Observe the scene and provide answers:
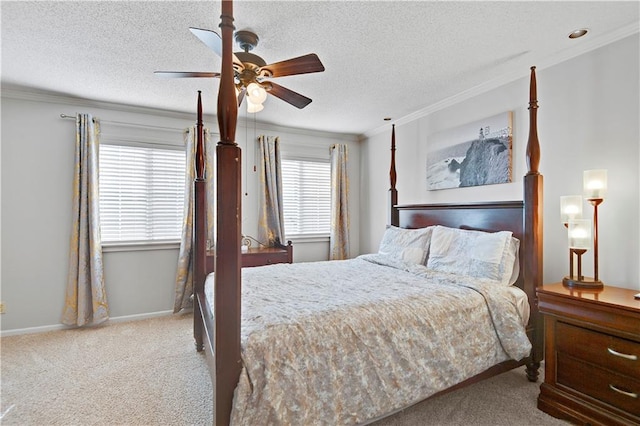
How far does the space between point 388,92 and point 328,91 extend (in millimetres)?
630

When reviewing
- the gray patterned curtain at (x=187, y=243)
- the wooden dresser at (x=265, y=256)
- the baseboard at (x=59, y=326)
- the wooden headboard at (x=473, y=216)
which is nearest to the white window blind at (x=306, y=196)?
the wooden dresser at (x=265, y=256)

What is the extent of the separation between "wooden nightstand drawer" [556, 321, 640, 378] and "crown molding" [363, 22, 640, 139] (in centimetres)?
200

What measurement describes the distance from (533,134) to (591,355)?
4.75ft

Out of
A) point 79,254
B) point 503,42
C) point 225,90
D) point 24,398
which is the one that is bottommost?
point 24,398

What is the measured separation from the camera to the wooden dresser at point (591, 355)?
1594mm

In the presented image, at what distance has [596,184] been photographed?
199 centimetres

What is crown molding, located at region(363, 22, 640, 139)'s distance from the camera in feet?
7.08

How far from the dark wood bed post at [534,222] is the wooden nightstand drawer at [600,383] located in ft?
1.25

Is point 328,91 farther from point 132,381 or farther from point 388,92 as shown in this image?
point 132,381

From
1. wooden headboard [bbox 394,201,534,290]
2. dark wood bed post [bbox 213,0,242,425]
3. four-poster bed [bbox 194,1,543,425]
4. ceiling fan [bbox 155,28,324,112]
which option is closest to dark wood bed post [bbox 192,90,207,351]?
four-poster bed [bbox 194,1,543,425]

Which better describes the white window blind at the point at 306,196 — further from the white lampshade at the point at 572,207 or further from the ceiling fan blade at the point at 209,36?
the white lampshade at the point at 572,207

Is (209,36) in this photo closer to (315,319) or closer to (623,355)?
(315,319)

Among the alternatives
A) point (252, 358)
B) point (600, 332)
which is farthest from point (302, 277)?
point (600, 332)

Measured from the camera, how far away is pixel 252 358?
135 centimetres
